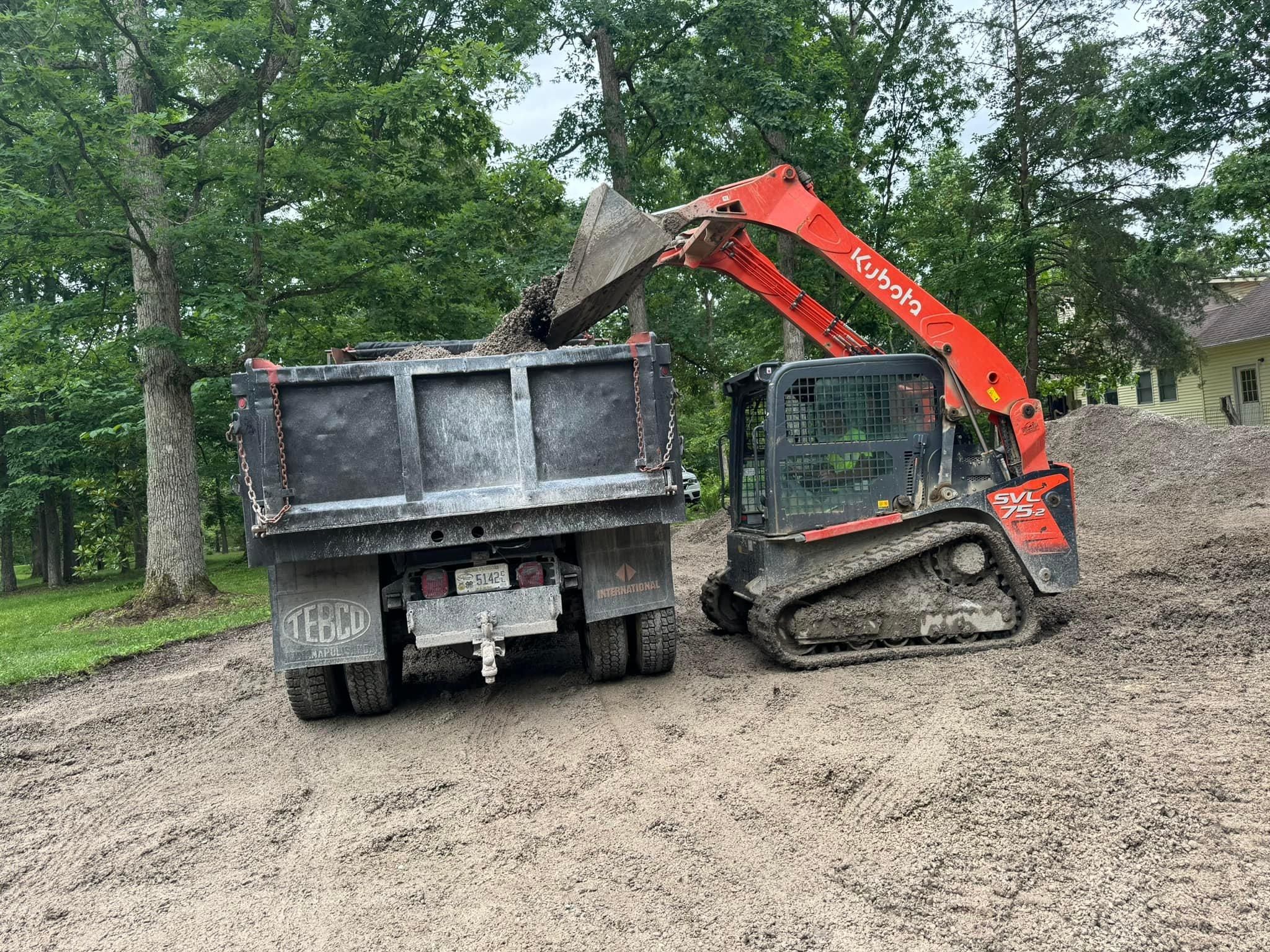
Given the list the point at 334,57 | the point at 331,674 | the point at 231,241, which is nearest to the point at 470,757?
the point at 331,674

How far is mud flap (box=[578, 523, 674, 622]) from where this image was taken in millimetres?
5625

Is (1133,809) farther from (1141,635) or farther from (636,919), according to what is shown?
(1141,635)

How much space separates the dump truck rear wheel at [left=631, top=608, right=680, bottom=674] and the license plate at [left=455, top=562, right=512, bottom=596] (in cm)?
96

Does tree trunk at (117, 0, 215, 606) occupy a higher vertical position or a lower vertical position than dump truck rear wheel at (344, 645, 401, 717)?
higher

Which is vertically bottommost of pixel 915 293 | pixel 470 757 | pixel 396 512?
pixel 470 757

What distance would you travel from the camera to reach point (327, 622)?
5359 mm

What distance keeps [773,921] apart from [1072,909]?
0.92 m

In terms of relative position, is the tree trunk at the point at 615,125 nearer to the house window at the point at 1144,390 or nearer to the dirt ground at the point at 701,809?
the dirt ground at the point at 701,809

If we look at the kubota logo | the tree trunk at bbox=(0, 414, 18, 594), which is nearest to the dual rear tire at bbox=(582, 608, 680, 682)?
the kubota logo

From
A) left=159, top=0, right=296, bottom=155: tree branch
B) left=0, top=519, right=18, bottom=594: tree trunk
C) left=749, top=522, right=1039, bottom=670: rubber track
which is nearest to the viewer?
left=749, top=522, right=1039, bottom=670: rubber track

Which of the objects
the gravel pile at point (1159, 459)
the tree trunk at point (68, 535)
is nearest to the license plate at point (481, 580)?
the gravel pile at point (1159, 459)

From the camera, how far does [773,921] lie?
291 centimetres

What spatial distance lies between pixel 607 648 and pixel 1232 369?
28.0m

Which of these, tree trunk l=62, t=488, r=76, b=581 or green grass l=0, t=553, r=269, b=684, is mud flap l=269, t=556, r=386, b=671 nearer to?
green grass l=0, t=553, r=269, b=684
